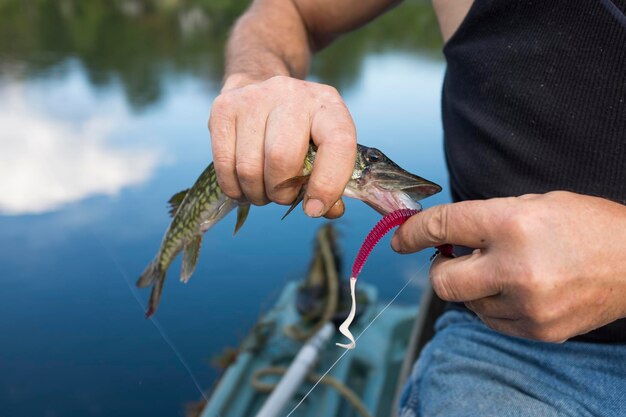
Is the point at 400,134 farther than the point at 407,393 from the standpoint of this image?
Yes

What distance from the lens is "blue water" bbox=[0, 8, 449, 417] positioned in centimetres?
144

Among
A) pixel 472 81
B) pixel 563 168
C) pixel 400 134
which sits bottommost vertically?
pixel 400 134

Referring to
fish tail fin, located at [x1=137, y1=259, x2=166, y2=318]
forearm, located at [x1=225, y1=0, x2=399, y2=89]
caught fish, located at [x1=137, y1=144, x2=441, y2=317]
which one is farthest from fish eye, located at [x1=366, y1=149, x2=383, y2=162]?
fish tail fin, located at [x1=137, y1=259, x2=166, y2=318]

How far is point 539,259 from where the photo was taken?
1000 mm

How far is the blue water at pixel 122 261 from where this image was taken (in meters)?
1.44

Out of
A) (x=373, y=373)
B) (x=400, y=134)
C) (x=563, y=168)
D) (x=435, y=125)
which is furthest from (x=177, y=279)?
(x=435, y=125)

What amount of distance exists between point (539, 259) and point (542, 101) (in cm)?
61

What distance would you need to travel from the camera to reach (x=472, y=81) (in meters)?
1.62

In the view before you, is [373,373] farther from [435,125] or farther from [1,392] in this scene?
[435,125]

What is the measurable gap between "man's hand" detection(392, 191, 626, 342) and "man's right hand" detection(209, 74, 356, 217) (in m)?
0.22

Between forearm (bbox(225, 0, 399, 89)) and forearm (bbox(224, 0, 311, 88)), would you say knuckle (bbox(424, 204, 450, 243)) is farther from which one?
forearm (bbox(225, 0, 399, 89))

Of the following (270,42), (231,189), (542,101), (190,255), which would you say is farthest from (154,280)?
(542,101)

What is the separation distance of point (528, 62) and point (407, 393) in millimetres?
1021

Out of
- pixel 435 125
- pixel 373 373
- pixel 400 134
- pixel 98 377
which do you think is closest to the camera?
pixel 98 377
